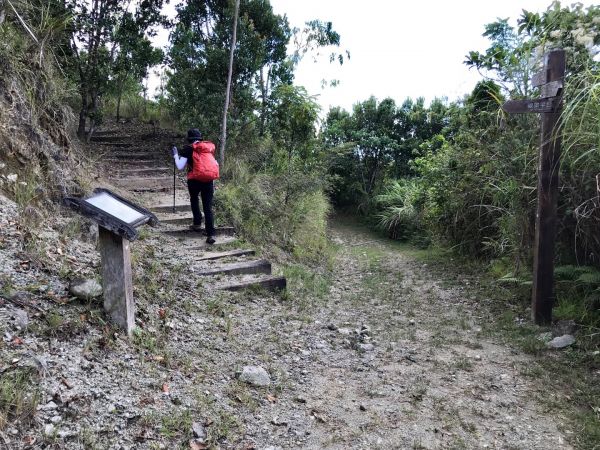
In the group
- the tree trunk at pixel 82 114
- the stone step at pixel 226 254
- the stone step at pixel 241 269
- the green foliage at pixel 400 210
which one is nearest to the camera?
the stone step at pixel 241 269

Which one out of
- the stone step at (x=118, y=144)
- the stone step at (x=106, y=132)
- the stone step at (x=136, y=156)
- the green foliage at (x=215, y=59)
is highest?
the green foliage at (x=215, y=59)

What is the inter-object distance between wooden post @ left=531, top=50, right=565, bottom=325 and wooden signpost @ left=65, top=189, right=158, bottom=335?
12.8 feet

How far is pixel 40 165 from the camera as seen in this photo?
193 inches

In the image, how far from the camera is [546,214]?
456cm

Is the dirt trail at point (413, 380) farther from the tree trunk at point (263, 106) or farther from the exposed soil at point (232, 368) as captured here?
the tree trunk at point (263, 106)

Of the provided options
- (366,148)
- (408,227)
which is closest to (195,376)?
(408,227)

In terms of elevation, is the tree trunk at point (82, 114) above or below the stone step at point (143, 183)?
above

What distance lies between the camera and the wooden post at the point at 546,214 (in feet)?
14.8

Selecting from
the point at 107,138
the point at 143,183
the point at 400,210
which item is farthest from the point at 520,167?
the point at 107,138

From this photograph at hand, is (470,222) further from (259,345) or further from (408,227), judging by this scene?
(408,227)

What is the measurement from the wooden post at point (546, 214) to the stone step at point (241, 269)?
10.7 ft

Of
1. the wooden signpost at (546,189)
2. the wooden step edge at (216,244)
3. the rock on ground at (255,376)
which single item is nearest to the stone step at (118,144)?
the wooden step edge at (216,244)

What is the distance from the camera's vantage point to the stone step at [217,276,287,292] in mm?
5246

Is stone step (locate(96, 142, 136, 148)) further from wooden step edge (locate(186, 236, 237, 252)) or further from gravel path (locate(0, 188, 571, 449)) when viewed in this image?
gravel path (locate(0, 188, 571, 449))
